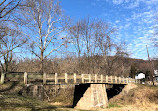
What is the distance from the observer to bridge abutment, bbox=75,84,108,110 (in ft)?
55.8

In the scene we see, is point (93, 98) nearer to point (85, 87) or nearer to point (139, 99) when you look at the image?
point (85, 87)

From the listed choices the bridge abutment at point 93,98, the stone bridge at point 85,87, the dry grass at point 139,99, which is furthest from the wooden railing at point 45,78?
the dry grass at point 139,99

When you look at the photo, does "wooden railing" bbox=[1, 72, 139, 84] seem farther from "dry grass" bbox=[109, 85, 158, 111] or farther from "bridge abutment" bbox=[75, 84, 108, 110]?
"dry grass" bbox=[109, 85, 158, 111]

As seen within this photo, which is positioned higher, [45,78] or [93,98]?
[45,78]

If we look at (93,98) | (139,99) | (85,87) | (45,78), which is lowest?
(139,99)

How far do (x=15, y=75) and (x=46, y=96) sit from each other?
50.7 ft

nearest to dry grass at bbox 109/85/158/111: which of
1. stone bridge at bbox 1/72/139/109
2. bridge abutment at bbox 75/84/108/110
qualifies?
bridge abutment at bbox 75/84/108/110

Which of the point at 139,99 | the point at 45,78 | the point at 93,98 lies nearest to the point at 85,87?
the point at 93,98

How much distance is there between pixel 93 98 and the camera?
17.0 meters

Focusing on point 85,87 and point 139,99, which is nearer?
point 85,87

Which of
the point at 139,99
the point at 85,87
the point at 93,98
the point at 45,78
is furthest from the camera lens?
the point at 139,99

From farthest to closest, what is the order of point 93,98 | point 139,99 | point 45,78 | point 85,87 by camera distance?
point 139,99 → point 85,87 → point 93,98 → point 45,78

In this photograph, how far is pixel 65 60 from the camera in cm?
3053

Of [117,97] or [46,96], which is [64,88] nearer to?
[46,96]
